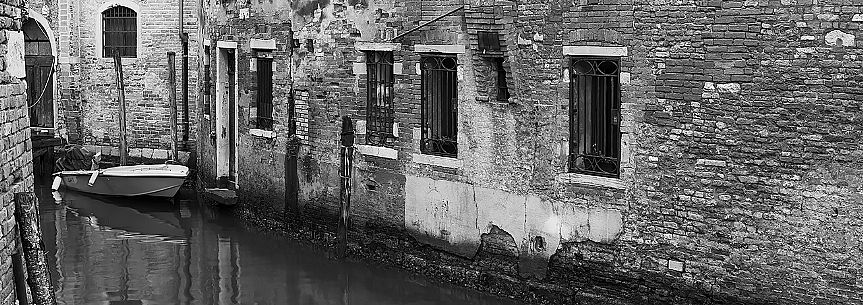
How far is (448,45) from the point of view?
13.1 metres

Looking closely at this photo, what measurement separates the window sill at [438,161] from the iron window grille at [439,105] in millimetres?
88

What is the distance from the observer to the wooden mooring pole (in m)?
22.7

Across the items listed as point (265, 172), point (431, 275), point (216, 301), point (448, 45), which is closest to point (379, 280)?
point (431, 275)

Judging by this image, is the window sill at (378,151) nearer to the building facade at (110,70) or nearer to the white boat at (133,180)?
the white boat at (133,180)

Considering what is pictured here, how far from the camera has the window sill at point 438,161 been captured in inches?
516

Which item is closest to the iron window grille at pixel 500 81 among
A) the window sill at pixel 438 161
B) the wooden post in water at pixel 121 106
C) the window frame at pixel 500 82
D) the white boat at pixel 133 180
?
the window frame at pixel 500 82

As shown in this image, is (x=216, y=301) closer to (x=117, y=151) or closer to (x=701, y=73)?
(x=701, y=73)

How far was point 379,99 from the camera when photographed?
1458cm

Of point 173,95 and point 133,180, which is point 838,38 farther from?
point 173,95

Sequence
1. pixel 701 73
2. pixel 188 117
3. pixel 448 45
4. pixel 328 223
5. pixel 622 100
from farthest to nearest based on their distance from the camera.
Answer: pixel 188 117
pixel 328 223
pixel 448 45
pixel 622 100
pixel 701 73

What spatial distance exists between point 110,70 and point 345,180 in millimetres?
→ 10303

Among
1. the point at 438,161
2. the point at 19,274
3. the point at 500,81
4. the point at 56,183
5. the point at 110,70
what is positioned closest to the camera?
the point at 19,274

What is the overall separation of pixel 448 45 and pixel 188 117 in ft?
35.8

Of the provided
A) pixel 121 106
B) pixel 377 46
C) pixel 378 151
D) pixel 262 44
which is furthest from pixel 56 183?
pixel 377 46
